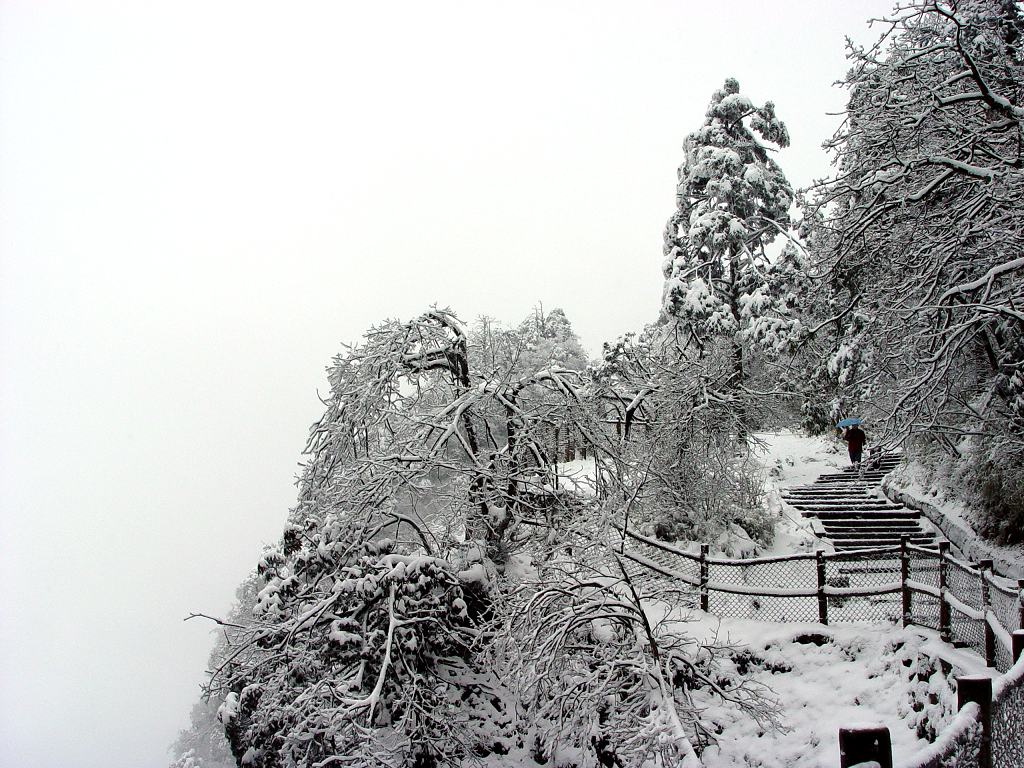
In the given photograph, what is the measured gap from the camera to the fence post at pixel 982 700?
3.01 m

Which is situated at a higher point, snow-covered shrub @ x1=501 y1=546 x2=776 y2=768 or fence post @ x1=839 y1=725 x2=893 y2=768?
fence post @ x1=839 y1=725 x2=893 y2=768

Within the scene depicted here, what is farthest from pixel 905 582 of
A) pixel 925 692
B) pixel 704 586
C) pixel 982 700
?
pixel 982 700

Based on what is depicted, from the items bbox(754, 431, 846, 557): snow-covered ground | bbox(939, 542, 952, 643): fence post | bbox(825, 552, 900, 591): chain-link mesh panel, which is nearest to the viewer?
bbox(939, 542, 952, 643): fence post

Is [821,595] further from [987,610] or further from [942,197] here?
[942,197]

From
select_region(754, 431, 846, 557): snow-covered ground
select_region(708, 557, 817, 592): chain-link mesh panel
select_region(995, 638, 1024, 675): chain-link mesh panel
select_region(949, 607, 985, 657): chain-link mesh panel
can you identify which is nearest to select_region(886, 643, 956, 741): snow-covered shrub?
select_region(949, 607, 985, 657): chain-link mesh panel

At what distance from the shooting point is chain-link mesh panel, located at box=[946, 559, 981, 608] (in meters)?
8.13

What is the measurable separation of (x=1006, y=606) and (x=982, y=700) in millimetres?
5415

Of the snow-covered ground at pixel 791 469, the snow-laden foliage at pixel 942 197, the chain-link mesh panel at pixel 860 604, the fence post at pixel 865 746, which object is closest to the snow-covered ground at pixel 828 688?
the chain-link mesh panel at pixel 860 604

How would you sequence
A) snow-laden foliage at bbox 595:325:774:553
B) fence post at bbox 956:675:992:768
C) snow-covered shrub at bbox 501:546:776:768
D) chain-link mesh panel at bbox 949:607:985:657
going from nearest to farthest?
fence post at bbox 956:675:992:768
chain-link mesh panel at bbox 949:607:985:657
snow-covered shrub at bbox 501:546:776:768
snow-laden foliage at bbox 595:325:774:553

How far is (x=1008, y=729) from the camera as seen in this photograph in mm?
3227

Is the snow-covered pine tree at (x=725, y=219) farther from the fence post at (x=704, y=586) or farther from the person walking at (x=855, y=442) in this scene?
the fence post at (x=704, y=586)

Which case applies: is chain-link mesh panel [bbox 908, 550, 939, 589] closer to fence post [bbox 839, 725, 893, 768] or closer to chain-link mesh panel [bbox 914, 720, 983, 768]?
chain-link mesh panel [bbox 914, 720, 983, 768]

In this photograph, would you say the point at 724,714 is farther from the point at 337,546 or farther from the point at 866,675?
the point at 337,546

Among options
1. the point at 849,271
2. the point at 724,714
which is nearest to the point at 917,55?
the point at 849,271
